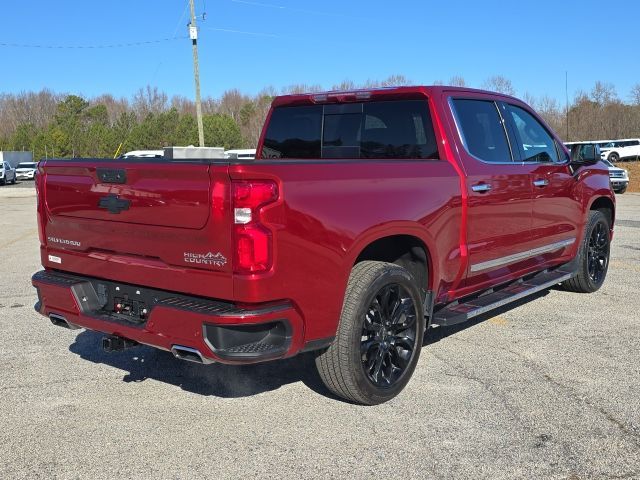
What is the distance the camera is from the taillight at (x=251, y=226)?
3.23 m

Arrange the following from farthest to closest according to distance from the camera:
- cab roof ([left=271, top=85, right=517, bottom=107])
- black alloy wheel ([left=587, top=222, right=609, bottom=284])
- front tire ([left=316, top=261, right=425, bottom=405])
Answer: black alloy wheel ([left=587, top=222, right=609, bottom=284])
cab roof ([left=271, top=85, right=517, bottom=107])
front tire ([left=316, top=261, right=425, bottom=405])

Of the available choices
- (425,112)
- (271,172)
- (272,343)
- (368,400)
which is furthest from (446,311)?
(271,172)

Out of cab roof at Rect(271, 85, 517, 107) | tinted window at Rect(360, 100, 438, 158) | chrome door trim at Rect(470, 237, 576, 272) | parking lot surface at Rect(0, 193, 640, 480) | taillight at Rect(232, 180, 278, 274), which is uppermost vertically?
cab roof at Rect(271, 85, 517, 107)

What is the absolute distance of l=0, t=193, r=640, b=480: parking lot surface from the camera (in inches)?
132

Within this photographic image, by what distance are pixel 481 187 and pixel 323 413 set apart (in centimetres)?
197

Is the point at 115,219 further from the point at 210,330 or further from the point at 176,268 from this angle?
the point at 210,330

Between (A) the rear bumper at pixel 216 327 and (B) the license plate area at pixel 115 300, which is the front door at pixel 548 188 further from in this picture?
(B) the license plate area at pixel 115 300

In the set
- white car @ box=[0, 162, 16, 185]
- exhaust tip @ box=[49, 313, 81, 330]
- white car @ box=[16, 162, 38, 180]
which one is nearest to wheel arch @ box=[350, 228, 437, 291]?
exhaust tip @ box=[49, 313, 81, 330]

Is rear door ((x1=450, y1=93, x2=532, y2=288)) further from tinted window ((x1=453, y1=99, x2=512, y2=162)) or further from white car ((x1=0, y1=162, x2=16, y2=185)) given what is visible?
white car ((x1=0, y1=162, x2=16, y2=185))

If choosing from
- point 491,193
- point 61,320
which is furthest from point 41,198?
point 491,193

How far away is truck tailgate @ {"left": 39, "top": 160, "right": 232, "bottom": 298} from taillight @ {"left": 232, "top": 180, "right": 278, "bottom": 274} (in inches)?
2.1

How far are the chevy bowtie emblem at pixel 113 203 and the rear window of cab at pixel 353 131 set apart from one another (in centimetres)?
202

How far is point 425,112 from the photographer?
15.8 ft

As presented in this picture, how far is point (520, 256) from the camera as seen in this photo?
5.49 metres
